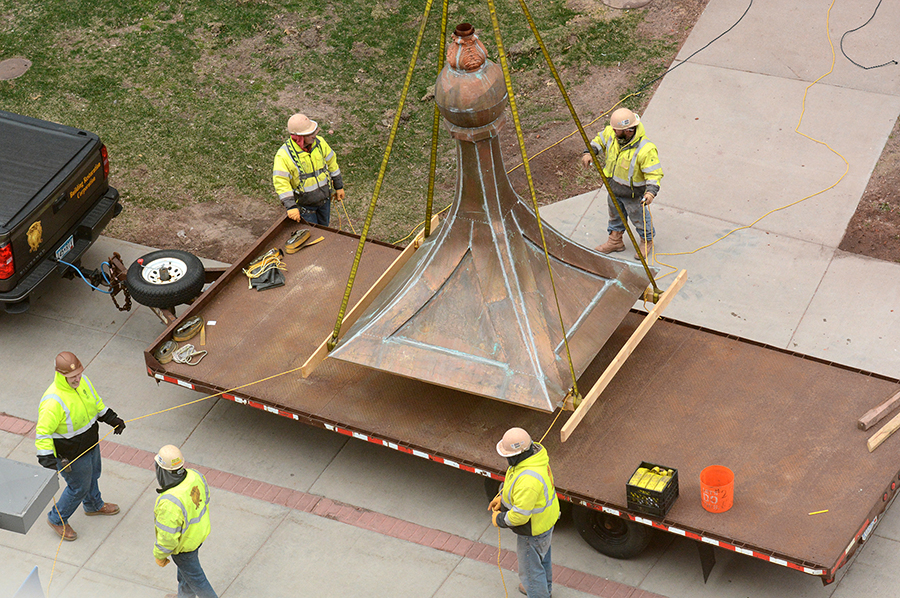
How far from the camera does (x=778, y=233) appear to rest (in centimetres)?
1232

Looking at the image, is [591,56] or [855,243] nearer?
[855,243]

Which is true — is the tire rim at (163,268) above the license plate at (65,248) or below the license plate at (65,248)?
below

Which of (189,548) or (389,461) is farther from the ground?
(189,548)

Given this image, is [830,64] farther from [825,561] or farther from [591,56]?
[825,561]

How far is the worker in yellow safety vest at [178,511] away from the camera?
313 inches

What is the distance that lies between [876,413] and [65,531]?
21.8 feet

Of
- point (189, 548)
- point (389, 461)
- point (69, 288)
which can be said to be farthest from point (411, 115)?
point (189, 548)

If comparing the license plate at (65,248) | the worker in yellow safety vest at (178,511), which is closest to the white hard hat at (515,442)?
the worker in yellow safety vest at (178,511)

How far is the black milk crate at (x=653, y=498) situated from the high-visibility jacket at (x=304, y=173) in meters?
4.83

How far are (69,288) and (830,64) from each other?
9.61 m

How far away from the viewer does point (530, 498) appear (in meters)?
7.94

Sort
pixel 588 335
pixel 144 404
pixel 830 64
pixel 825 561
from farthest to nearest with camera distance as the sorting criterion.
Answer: pixel 830 64, pixel 144 404, pixel 588 335, pixel 825 561

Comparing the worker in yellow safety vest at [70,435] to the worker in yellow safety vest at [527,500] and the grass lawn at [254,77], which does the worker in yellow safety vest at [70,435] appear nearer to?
the worker in yellow safety vest at [527,500]

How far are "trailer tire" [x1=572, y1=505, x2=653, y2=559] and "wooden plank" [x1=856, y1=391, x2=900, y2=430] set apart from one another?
1863mm
